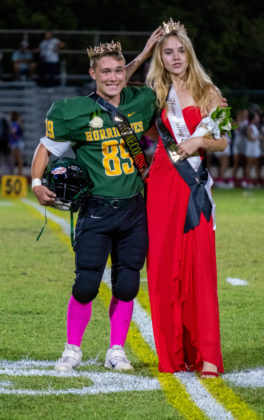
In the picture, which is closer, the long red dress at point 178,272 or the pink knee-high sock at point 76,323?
the long red dress at point 178,272

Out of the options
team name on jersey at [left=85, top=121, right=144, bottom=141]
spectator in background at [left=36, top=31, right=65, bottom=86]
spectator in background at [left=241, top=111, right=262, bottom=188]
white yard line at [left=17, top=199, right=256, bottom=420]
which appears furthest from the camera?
spectator in background at [left=36, top=31, right=65, bottom=86]

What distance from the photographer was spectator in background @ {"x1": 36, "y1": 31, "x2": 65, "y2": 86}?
919 inches

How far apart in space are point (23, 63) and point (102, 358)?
2067 cm

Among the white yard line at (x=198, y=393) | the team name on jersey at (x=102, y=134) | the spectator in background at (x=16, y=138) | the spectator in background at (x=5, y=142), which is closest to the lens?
the white yard line at (x=198, y=393)

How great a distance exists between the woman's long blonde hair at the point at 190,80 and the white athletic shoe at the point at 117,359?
1284mm

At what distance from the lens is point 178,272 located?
15.7ft

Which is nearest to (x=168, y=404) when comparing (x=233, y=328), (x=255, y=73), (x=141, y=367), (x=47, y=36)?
(x=141, y=367)

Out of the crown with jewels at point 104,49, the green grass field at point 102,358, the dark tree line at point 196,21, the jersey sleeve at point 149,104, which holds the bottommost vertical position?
the green grass field at point 102,358

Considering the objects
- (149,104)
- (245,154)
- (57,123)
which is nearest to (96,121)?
(57,123)

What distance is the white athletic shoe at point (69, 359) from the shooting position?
482 cm

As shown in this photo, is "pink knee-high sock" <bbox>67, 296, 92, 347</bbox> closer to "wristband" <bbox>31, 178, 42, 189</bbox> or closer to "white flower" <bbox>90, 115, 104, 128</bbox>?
"wristband" <bbox>31, 178, 42, 189</bbox>

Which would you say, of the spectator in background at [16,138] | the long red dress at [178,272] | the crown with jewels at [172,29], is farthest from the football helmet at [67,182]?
the spectator in background at [16,138]

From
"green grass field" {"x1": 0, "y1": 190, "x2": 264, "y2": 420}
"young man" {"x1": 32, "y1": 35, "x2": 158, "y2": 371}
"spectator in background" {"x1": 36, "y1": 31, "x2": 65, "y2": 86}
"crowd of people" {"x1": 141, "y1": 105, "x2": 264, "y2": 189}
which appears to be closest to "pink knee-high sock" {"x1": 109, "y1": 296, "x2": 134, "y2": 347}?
"young man" {"x1": 32, "y1": 35, "x2": 158, "y2": 371}

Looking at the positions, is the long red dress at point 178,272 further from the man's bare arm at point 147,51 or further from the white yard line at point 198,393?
the man's bare arm at point 147,51
